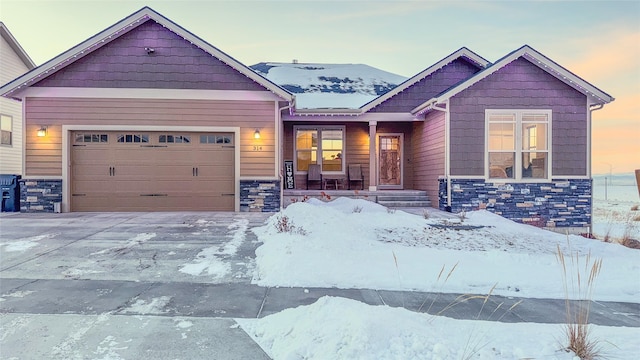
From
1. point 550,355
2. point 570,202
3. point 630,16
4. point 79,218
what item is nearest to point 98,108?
point 79,218

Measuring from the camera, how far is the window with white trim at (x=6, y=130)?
44.6 ft

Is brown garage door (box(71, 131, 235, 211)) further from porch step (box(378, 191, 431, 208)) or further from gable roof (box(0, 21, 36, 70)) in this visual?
gable roof (box(0, 21, 36, 70))

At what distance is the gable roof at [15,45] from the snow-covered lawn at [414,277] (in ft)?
48.4

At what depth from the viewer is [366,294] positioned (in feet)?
11.7

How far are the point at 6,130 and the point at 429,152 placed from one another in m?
16.4

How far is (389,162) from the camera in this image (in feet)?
44.1

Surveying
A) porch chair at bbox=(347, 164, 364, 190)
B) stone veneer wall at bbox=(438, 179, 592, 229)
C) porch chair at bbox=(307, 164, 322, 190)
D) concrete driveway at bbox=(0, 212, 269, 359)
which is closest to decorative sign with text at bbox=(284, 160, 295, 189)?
porch chair at bbox=(307, 164, 322, 190)

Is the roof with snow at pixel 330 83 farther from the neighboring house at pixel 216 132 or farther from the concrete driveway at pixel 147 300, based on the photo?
the concrete driveway at pixel 147 300

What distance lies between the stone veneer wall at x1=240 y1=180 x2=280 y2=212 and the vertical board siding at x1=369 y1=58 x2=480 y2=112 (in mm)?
4670

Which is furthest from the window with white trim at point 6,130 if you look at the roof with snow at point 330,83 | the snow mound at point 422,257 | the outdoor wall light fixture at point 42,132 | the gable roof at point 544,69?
the gable roof at point 544,69

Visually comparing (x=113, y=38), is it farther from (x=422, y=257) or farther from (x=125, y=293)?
(x=422, y=257)

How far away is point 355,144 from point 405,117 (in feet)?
7.25

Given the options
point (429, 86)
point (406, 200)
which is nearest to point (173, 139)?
point (406, 200)

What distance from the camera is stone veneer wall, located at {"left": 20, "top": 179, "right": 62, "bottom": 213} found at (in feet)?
31.1
